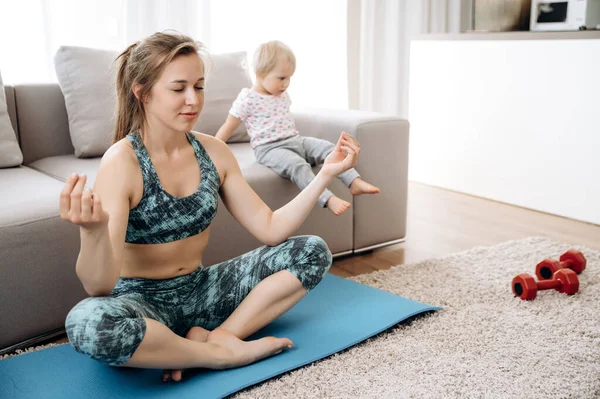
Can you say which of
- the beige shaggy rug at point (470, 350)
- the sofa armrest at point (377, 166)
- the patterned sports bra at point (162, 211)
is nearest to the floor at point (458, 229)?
the sofa armrest at point (377, 166)

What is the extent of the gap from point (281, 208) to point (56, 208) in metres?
0.63

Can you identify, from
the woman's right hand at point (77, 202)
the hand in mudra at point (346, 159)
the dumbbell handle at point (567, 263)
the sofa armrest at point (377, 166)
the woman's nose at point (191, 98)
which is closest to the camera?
the woman's right hand at point (77, 202)

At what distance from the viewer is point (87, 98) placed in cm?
252

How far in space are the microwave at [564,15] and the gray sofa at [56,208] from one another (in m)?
1.30

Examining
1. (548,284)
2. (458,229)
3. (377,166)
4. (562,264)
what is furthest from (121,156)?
(458,229)

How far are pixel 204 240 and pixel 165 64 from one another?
0.46 m

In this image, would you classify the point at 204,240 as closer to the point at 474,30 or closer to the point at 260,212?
the point at 260,212

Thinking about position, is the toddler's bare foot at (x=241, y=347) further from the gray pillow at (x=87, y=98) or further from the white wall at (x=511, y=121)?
the white wall at (x=511, y=121)

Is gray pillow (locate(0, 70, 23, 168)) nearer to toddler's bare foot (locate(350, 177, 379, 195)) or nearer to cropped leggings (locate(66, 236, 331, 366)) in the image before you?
cropped leggings (locate(66, 236, 331, 366))

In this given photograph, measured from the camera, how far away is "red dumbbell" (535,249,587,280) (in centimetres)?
219

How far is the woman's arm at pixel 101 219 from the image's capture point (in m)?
1.19

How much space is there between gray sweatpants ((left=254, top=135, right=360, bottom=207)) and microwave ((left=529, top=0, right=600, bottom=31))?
1.64 meters

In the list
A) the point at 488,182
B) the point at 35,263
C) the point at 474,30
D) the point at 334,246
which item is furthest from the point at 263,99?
the point at 474,30

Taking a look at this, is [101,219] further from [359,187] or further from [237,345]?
[359,187]
